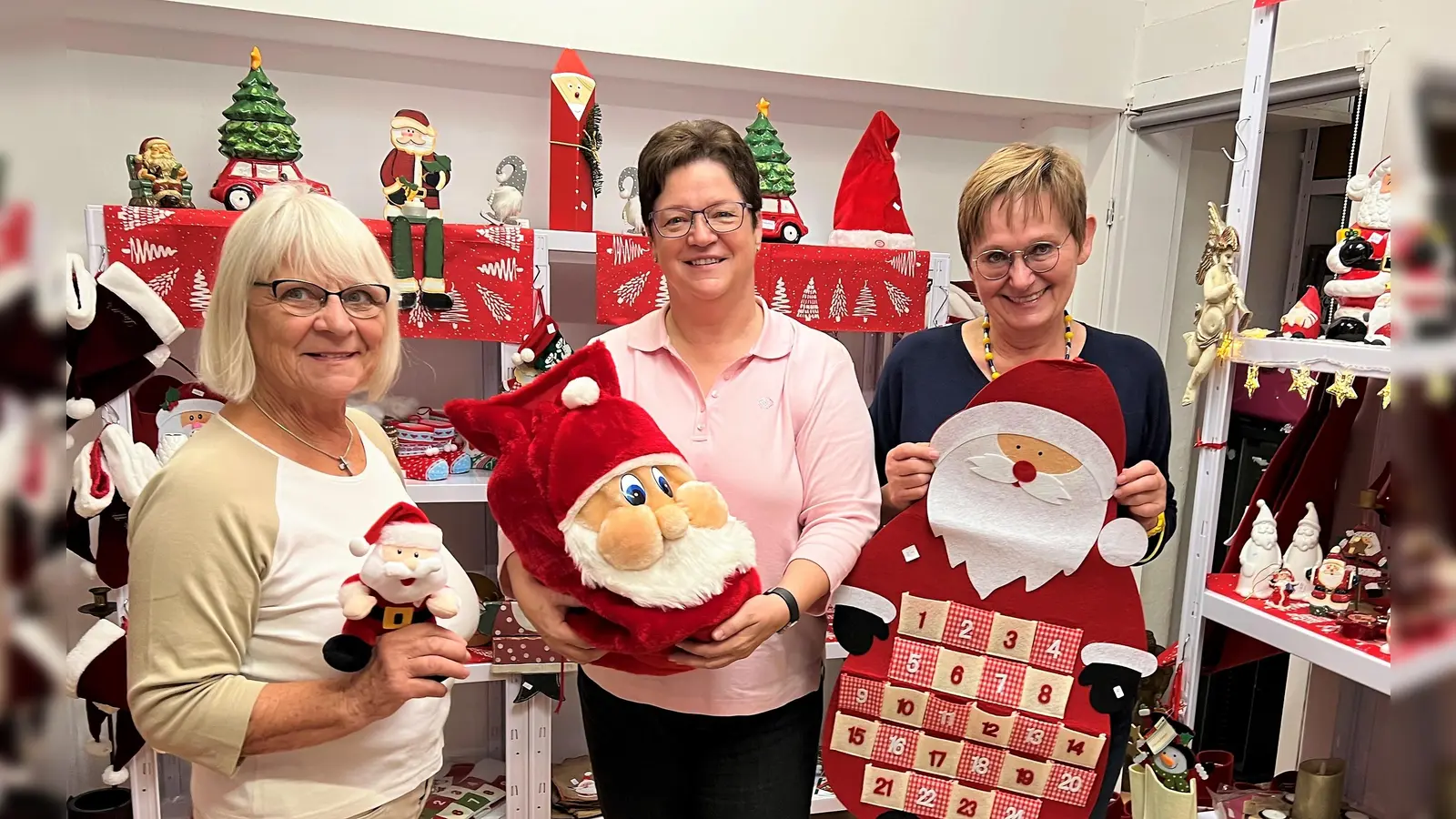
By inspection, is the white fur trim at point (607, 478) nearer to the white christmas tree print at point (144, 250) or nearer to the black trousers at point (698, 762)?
the black trousers at point (698, 762)

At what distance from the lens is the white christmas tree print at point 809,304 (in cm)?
231

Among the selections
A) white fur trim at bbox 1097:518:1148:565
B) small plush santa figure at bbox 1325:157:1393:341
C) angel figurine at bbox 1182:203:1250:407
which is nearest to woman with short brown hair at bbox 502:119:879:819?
white fur trim at bbox 1097:518:1148:565

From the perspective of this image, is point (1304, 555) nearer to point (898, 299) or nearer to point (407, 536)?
point (898, 299)

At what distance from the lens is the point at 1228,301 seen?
1707 millimetres

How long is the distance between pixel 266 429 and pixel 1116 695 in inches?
46.7

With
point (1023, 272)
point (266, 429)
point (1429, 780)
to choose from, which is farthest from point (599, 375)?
point (1429, 780)

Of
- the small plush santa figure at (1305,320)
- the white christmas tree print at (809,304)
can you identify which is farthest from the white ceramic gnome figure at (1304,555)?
the white christmas tree print at (809,304)

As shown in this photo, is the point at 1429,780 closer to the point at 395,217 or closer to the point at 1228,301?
the point at 1228,301

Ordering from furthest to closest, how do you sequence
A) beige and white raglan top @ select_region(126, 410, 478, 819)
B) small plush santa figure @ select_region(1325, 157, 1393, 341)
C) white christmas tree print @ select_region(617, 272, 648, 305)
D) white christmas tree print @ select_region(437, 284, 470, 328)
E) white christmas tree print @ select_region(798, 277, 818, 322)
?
white christmas tree print @ select_region(798, 277, 818, 322) → white christmas tree print @ select_region(617, 272, 648, 305) → white christmas tree print @ select_region(437, 284, 470, 328) → small plush santa figure @ select_region(1325, 157, 1393, 341) → beige and white raglan top @ select_region(126, 410, 478, 819)

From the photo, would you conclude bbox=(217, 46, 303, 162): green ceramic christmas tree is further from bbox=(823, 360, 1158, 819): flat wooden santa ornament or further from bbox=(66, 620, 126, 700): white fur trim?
bbox=(823, 360, 1158, 819): flat wooden santa ornament

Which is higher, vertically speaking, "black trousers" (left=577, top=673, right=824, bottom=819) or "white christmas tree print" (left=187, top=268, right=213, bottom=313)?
"white christmas tree print" (left=187, top=268, right=213, bottom=313)

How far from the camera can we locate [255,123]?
2014 millimetres

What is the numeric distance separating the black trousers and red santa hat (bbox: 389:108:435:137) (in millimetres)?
1449

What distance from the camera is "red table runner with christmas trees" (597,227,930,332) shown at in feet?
7.14
